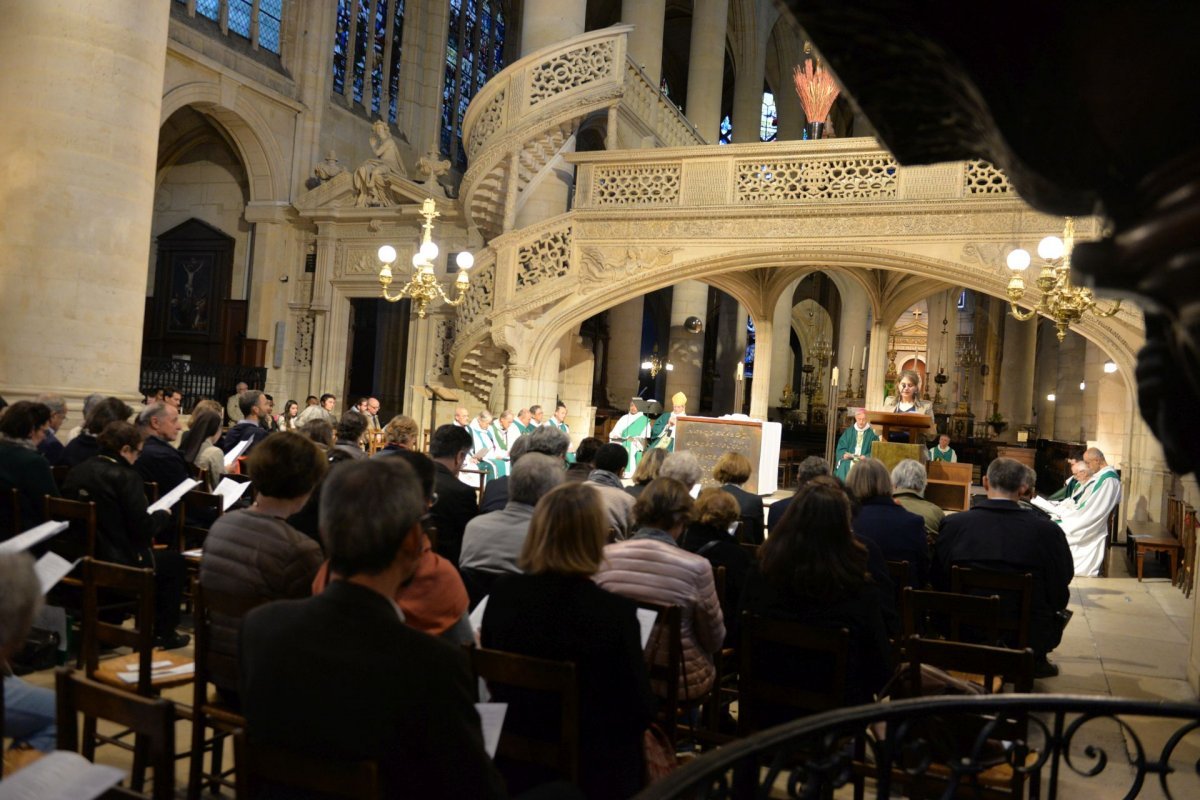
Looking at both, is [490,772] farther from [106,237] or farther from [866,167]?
[866,167]

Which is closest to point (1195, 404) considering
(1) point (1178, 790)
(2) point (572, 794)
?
(2) point (572, 794)

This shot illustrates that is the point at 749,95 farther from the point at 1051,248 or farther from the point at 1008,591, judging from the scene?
the point at 1008,591

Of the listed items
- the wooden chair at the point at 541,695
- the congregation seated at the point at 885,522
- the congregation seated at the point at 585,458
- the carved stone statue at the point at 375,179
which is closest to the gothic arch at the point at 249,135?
the carved stone statue at the point at 375,179

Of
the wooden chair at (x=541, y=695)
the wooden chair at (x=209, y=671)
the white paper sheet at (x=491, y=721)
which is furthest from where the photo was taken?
the wooden chair at (x=209, y=671)

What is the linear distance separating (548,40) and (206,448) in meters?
9.00

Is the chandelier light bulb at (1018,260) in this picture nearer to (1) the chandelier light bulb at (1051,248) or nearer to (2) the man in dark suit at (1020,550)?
(1) the chandelier light bulb at (1051,248)

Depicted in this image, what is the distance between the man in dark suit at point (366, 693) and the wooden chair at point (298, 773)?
0.08 m

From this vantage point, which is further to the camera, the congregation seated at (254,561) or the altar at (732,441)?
the altar at (732,441)

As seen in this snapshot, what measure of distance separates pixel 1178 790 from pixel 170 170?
19.8 metres

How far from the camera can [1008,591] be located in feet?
A: 15.1

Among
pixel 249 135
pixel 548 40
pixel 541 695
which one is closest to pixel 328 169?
pixel 249 135

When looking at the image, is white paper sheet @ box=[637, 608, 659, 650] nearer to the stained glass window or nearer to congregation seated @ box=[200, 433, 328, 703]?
congregation seated @ box=[200, 433, 328, 703]

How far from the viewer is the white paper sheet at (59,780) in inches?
54.3

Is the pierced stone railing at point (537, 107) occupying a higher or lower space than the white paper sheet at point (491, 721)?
higher
